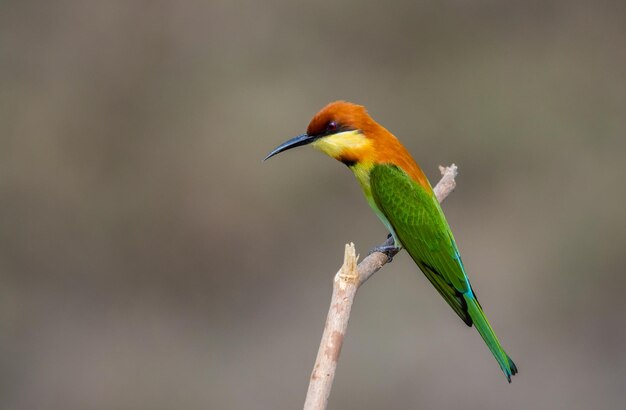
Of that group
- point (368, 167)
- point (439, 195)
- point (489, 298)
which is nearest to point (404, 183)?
point (368, 167)

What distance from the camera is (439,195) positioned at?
2.55 m

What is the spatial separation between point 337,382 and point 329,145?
240 centimetres

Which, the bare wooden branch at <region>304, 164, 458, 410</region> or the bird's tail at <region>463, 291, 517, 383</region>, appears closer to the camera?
the bare wooden branch at <region>304, 164, 458, 410</region>

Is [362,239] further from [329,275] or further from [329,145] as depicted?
[329,145]

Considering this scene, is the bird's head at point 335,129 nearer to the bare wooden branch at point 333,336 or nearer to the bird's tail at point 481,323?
the bare wooden branch at point 333,336

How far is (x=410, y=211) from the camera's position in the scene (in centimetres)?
230

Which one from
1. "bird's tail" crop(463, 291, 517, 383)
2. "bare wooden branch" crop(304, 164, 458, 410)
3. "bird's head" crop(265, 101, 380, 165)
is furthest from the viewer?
"bird's tail" crop(463, 291, 517, 383)

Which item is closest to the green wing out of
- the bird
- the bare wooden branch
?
the bird

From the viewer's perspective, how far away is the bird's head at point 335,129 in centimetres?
202

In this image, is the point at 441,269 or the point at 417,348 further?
the point at 417,348

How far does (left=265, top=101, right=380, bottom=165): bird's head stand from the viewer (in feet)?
6.64

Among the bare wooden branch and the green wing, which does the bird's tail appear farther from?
the bare wooden branch

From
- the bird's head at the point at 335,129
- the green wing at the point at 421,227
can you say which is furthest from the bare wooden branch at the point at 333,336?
the green wing at the point at 421,227

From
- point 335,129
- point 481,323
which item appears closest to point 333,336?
point 335,129
